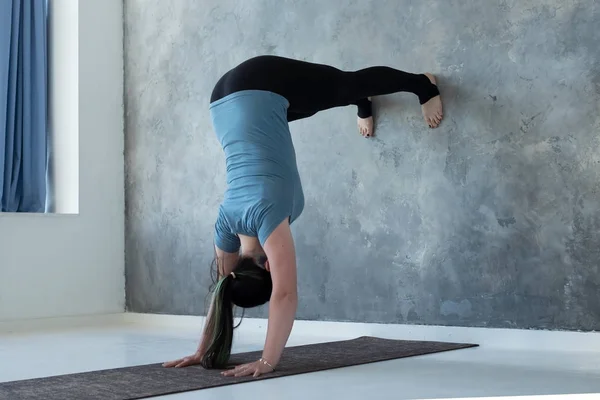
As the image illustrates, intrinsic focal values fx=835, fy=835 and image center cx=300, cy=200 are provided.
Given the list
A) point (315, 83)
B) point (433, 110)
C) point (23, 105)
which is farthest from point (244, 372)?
point (23, 105)

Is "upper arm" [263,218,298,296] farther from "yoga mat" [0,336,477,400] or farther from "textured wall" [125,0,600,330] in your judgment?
"textured wall" [125,0,600,330]

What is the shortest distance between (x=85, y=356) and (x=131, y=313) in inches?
77.5

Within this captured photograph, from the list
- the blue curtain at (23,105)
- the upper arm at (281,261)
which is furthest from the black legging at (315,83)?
the blue curtain at (23,105)

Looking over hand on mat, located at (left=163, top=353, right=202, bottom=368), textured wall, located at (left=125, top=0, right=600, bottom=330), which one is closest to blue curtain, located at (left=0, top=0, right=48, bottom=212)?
textured wall, located at (left=125, top=0, right=600, bottom=330)

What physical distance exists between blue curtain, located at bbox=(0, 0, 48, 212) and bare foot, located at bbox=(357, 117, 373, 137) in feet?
7.74

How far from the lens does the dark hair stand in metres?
3.07

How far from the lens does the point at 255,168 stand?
328cm

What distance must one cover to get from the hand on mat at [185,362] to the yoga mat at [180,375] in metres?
0.04

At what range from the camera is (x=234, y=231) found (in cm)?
330

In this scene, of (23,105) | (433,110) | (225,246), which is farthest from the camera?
(23,105)

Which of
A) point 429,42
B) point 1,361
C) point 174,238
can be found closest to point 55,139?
point 174,238

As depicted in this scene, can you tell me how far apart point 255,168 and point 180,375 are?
84 centimetres

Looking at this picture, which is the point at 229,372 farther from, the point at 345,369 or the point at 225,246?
the point at 225,246

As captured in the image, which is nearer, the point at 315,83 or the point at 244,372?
the point at 244,372
